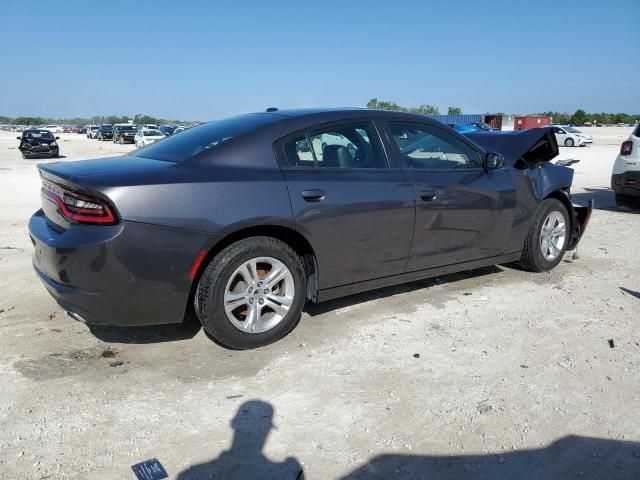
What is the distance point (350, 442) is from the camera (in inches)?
104

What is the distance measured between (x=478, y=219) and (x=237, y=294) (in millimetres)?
2243

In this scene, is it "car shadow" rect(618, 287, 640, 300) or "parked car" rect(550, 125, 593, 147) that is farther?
"parked car" rect(550, 125, 593, 147)

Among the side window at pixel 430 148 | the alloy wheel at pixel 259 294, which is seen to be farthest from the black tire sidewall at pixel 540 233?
the alloy wheel at pixel 259 294

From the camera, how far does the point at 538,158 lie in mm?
5320

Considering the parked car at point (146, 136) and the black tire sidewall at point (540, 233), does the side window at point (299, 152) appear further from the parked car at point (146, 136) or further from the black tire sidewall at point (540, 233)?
the parked car at point (146, 136)

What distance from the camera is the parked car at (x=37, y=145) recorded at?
24.7 metres

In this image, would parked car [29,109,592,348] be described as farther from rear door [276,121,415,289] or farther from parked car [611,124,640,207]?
parked car [611,124,640,207]

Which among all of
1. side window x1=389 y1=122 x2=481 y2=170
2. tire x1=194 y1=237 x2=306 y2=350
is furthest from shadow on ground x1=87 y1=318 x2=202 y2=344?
side window x1=389 y1=122 x2=481 y2=170

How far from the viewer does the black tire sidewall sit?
17.0 ft

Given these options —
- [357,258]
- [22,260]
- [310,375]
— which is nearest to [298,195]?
[357,258]

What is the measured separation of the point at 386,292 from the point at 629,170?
5.78 metres

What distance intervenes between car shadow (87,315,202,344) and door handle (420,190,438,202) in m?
1.99

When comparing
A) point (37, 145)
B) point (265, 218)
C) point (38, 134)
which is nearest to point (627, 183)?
point (265, 218)

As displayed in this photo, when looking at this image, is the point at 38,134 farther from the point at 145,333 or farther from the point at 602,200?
the point at 145,333
